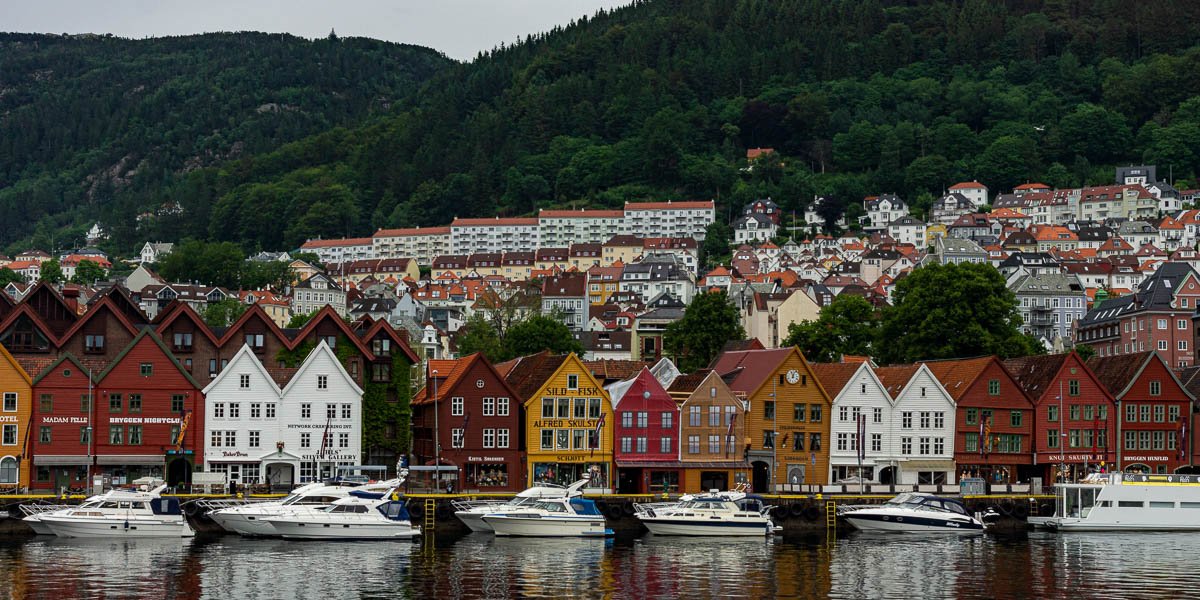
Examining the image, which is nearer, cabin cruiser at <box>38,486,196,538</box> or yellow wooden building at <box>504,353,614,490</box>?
cabin cruiser at <box>38,486,196,538</box>

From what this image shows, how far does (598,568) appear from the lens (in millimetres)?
60969

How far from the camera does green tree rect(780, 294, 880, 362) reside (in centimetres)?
11938

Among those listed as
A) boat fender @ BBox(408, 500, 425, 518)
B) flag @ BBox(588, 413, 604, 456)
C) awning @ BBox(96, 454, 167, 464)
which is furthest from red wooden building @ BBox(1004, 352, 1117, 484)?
awning @ BBox(96, 454, 167, 464)

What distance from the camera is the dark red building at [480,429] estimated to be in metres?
86.4

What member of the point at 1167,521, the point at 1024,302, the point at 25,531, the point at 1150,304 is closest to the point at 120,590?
the point at 25,531

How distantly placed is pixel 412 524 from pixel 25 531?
17814 mm

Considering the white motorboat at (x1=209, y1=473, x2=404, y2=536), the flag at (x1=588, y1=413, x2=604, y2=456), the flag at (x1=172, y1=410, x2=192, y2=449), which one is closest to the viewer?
the white motorboat at (x1=209, y1=473, x2=404, y2=536)

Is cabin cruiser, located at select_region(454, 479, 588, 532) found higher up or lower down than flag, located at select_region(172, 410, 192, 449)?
lower down

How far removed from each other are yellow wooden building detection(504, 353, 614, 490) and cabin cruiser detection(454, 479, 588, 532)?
38.6ft

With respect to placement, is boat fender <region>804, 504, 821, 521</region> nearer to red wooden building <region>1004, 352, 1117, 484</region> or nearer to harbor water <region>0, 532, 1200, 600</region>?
harbor water <region>0, 532, 1200, 600</region>

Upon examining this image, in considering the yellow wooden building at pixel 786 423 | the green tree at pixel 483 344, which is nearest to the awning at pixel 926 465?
the yellow wooden building at pixel 786 423

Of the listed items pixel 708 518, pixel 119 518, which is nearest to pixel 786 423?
pixel 708 518

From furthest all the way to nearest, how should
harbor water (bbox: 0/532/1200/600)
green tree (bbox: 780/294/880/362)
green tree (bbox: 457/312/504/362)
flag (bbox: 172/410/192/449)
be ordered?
green tree (bbox: 457/312/504/362)
green tree (bbox: 780/294/880/362)
flag (bbox: 172/410/192/449)
harbor water (bbox: 0/532/1200/600)

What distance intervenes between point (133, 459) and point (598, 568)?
32373 millimetres
